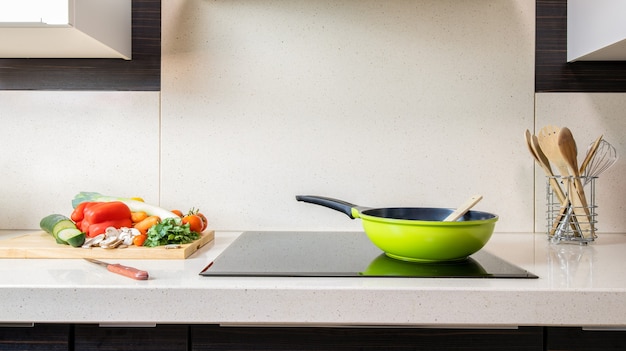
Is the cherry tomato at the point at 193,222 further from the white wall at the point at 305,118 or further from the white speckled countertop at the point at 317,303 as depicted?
the white speckled countertop at the point at 317,303

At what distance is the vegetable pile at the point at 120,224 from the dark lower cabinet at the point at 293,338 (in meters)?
0.24

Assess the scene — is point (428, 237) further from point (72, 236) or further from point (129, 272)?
point (72, 236)

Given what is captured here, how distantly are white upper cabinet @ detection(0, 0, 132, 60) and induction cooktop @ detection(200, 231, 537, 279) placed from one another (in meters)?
0.55

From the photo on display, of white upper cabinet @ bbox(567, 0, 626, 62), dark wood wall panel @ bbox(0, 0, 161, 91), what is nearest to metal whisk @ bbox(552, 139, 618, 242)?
white upper cabinet @ bbox(567, 0, 626, 62)

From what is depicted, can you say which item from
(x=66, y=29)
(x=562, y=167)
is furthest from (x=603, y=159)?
(x=66, y=29)

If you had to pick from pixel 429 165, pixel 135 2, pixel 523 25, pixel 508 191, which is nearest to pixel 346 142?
pixel 429 165

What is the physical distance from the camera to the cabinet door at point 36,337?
82cm

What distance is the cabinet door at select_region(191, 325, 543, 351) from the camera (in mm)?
818

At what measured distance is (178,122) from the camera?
4.58 ft

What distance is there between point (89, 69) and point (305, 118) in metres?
0.58

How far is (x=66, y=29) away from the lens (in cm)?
106

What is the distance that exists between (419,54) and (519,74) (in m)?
0.27

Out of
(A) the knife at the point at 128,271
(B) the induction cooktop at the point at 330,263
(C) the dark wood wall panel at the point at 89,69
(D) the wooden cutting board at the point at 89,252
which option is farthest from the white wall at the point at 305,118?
(A) the knife at the point at 128,271

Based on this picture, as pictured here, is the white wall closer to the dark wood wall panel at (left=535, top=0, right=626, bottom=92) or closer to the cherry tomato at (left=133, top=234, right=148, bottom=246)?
the dark wood wall panel at (left=535, top=0, right=626, bottom=92)
